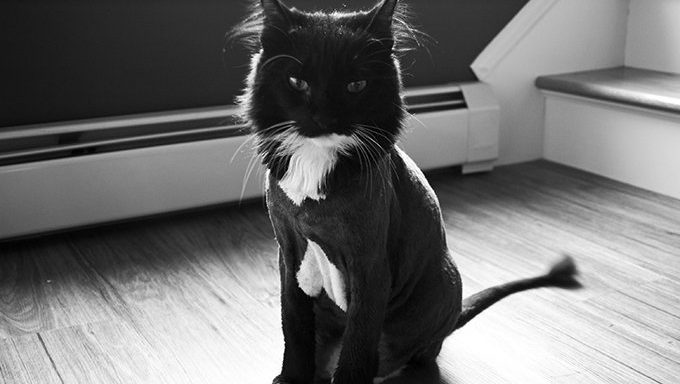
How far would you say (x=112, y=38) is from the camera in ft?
6.64

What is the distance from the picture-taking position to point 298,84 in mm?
1046

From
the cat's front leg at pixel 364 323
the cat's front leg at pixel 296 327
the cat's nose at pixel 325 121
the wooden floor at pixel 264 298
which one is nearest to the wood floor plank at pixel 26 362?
the wooden floor at pixel 264 298

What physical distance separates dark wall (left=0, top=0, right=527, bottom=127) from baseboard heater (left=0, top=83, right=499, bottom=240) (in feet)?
0.19

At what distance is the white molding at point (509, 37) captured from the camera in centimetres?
259

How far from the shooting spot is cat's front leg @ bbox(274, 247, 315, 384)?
122 centimetres

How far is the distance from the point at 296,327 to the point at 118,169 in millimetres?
986

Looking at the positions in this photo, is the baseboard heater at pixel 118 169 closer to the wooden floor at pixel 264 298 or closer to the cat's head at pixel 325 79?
the wooden floor at pixel 264 298

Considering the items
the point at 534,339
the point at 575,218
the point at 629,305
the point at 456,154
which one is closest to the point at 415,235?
the point at 534,339

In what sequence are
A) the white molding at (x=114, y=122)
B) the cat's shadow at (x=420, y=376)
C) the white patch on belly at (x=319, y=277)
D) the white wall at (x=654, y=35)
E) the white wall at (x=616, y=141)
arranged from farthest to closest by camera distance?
1. the white wall at (x=654, y=35)
2. the white wall at (x=616, y=141)
3. the white molding at (x=114, y=122)
4. the cat's shadow at (x=420, y=376)
5. the white patch on belly at (x=319, y=277)

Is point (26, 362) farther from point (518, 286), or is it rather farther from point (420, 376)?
point (518, 286)

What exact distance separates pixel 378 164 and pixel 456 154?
1452 mm

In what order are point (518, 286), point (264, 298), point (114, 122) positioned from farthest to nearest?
point (114, 122)
point (264, 298)
point (518, 286)

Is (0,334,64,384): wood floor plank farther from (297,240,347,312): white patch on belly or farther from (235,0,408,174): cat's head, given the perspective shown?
(235,0,408,174): cat's head

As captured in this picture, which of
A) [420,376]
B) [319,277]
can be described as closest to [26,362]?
[319,277]
